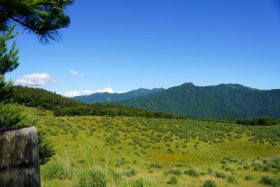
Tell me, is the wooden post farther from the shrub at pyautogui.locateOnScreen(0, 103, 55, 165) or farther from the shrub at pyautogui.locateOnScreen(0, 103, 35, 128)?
the shrub at pyautogui.locateOnScreen(0, 103, 35, 128)

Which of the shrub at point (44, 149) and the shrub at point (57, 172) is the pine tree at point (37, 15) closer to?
the shrub at point (57, 172)

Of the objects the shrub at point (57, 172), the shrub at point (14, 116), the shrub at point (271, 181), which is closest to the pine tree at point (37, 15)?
the shrub at point (57, 172)

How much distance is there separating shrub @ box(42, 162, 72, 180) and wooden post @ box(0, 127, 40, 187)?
8131mm

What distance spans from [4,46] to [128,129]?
35.8 meters

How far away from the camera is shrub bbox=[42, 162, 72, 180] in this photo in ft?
31.4

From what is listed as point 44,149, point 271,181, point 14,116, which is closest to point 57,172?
point 14,116

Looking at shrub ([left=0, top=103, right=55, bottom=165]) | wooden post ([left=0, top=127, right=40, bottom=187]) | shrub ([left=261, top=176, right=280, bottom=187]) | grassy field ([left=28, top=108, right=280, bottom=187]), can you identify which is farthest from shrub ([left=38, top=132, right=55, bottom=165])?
wooden post ([left=0, top=127, right=40, bottom=187])

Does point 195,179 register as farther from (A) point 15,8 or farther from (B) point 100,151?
(B) point 100,151

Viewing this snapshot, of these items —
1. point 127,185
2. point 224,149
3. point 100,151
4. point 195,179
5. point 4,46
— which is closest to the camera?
point 127,185

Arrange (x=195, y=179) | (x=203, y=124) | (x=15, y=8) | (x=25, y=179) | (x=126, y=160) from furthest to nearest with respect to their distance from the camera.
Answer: (x=203, y=124), (x=126, y=160), (x=195, y=179), (x=15, y=8), (x=25, y=179)

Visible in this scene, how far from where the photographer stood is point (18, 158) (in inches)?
62.0

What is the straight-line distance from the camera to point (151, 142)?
43.3 meters

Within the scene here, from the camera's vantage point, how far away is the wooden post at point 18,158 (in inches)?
61.0

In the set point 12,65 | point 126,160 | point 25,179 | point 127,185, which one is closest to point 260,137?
point 126,160
